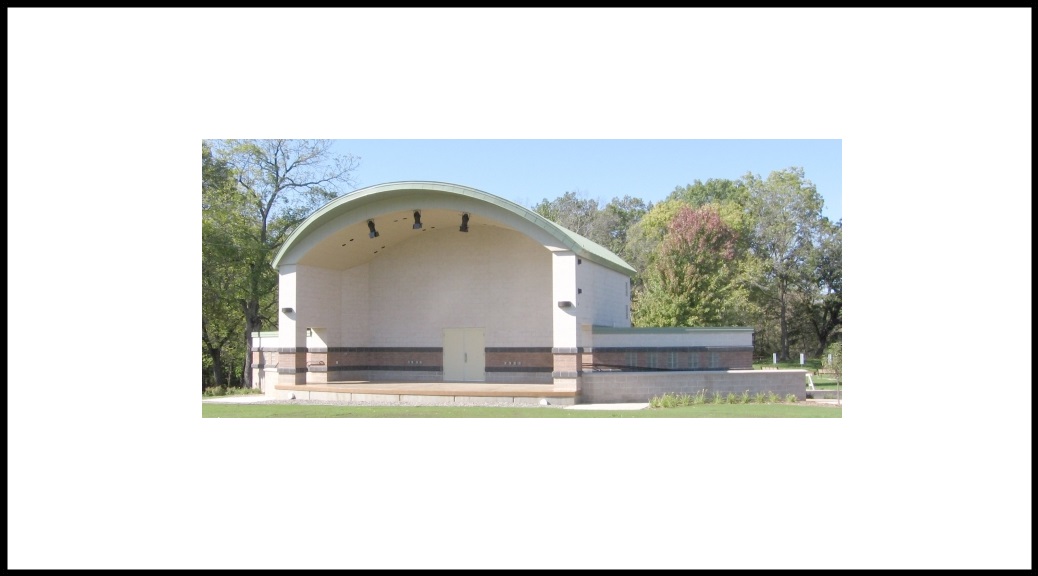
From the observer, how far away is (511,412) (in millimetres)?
19875

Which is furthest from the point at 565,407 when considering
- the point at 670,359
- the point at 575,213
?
the point at 575,213

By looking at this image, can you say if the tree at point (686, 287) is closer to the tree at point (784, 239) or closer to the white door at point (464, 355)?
the white door at point (464, 355)

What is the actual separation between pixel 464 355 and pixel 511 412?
28.2ft

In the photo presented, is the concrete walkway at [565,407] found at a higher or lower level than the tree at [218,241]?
lower

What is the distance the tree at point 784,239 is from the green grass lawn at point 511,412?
27199mm

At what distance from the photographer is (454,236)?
93.1ft

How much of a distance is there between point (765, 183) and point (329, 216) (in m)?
32.8

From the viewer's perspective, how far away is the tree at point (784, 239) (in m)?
Answer: 47.6

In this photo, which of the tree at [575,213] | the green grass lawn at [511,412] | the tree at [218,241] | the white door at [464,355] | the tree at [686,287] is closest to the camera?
the green grass lawn at [511,412]

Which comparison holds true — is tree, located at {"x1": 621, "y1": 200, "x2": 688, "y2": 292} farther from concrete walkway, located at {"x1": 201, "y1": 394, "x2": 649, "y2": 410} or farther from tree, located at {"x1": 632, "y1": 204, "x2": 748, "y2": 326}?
concrete walkway, located at {"x1": 201, "y1": 394, "x2": 649, "y2": 410}

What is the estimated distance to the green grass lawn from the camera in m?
18.9

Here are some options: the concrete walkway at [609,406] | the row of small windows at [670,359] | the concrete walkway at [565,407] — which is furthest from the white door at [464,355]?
the concrete walkway at [609,406]

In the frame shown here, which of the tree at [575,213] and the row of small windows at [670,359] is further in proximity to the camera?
the tree at [575,213]

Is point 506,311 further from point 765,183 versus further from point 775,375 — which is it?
point 765,183
